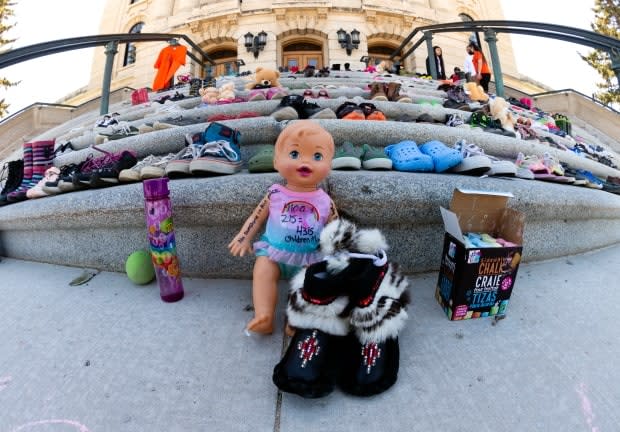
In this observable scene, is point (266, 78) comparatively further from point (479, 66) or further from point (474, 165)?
point (479, 66)

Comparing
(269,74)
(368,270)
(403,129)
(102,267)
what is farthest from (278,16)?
(368,270)

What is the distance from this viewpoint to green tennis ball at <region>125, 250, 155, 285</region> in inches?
66.9

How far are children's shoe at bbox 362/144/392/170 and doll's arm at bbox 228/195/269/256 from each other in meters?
0.95

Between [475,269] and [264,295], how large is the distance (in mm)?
975

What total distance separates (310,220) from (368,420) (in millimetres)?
844

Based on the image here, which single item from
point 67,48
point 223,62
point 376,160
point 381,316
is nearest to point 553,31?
point 376,160

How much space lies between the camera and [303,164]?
1.33 m

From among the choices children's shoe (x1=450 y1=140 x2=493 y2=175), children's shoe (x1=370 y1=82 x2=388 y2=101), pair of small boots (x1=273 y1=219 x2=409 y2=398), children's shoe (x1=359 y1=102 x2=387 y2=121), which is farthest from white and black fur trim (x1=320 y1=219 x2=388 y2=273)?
children's shoe (x1=370 y1=82 x2=388 y2=101)

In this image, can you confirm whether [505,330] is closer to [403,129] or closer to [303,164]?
[303,164]

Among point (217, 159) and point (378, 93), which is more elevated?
point (378, 93)

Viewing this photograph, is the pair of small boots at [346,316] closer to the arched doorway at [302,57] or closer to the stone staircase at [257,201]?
the stone staircase at [257,201]

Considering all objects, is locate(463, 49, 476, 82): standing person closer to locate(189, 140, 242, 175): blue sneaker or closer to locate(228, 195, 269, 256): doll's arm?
locate(189, 140, 242, 175): blue sneaker

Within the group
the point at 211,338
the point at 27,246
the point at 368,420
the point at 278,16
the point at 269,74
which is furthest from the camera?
the point at 278,16

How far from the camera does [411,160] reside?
2080 millimetres
